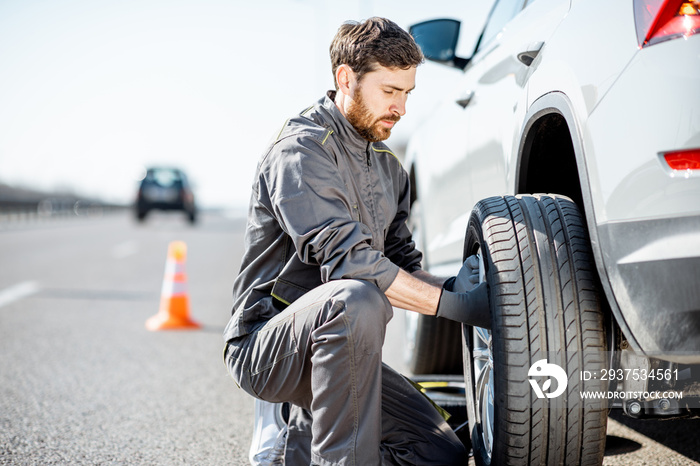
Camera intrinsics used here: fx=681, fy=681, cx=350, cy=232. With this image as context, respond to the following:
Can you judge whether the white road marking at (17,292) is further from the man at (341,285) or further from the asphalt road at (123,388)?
the man at (341,285)

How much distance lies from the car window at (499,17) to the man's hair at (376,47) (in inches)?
28.4

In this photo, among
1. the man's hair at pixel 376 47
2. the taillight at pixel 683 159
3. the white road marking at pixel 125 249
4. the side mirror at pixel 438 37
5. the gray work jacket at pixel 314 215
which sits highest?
the side mirror at pixel 438 37

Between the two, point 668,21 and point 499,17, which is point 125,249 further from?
point 668,21

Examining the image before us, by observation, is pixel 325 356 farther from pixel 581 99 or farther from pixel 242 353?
pixel 581 99

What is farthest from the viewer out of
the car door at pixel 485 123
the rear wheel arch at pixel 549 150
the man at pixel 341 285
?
the car door at pixel 485 123

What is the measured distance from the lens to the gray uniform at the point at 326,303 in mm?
2090

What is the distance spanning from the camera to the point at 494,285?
1935mm

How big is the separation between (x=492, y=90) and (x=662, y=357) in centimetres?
144

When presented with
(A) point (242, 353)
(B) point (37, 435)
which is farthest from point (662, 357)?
(B) point (37, 435)

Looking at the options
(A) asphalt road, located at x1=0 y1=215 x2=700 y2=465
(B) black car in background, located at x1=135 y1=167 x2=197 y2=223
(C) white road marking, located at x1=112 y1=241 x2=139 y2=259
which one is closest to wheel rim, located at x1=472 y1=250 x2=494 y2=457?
(A) asphalt road, located at x1=0 y1=215 x2=700 y2=465

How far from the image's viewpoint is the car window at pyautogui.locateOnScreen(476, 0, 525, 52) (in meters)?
2.97

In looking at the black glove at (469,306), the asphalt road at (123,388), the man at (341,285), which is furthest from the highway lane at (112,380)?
the black glove at (469,306)

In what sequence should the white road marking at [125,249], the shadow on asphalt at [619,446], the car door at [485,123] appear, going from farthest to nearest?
the white road marking at [125,249] < the shadow on asphalt at [619,446] < the car door at [485,123]

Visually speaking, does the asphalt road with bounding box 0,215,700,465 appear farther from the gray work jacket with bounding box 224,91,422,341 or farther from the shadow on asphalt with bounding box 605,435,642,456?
the gray work jacket with bounding box 224,91,422,341
